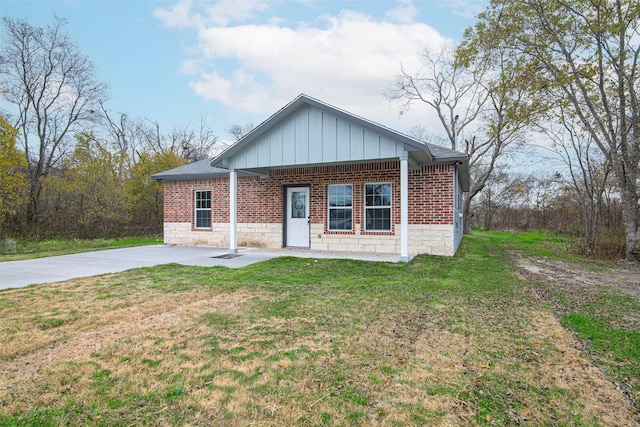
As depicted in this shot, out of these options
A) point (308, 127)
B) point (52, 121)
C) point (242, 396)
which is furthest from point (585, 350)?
point (52, 121)

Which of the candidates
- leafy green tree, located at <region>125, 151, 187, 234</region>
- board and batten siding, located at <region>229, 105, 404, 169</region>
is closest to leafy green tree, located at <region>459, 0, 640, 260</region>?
board and batten siding, located at <region>229, 105, 404, 169</region>

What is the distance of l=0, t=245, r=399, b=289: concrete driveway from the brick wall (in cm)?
125

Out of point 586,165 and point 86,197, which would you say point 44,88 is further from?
point 586,165

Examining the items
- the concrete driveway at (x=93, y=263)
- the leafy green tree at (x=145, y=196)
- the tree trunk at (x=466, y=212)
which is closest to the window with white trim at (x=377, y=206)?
the concrete driveway at (x=93, y=263)

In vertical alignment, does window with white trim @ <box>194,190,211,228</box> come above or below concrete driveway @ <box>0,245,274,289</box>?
above

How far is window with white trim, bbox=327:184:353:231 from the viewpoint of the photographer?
10.5 meters

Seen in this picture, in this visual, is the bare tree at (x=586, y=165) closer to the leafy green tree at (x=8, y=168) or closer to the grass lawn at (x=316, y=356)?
the grass lawn at (x=316, y=356)

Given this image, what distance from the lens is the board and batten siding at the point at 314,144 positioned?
8391 millimetres

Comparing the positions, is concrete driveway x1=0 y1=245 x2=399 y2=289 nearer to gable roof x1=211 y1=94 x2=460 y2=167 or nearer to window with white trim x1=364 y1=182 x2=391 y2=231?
window with white trim x1=364 y1=182 x2=391 y2=231

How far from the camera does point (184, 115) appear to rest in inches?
1158

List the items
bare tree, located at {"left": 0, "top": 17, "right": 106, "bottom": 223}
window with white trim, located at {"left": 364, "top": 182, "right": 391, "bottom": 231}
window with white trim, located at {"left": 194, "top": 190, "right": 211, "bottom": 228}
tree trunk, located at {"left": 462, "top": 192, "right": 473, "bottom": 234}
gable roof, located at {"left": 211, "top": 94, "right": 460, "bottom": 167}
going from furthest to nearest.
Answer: tree trunk, located at {"left": 462, "top": 192, "right": 473, "bottom": 234} → bare tree, located at {"left": 0, "top": 17, "right": 106, "bottom": 223} → window with white trim, located at {"left": 194, "top": 190, "right": 211, "bottom": 228} → window with white trim, located at {"left": 364, "top": 182, "right": 391, "bottom": 231} → gable roof, located at {"left": 211, "top": 94, "right": 460, "bottom": 167}

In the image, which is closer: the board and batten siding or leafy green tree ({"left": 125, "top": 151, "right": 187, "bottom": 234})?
the board and batten siding

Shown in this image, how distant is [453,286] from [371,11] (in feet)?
32.9

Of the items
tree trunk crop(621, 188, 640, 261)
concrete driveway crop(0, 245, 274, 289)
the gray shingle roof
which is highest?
the gray shingle roof
